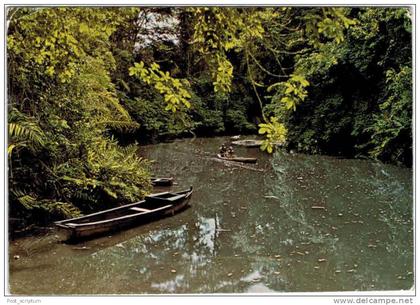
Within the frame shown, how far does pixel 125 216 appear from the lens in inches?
220

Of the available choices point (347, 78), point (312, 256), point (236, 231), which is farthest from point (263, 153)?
point (312, 256)

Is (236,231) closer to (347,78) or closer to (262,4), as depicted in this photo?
(262,4)

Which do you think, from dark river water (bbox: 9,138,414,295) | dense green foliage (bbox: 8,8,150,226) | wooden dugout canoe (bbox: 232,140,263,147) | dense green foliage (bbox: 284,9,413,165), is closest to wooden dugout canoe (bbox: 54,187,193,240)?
dark river water (bbox: 9,138,414,295)

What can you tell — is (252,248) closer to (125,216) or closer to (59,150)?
(125,216)

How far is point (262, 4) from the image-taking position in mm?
1956

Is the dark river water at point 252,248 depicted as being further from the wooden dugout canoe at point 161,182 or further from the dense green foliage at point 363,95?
the dense green foliage at point 363,95

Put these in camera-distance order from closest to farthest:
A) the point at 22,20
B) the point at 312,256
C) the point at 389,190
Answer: the point at 22,20 → the point at 312,256 → the point at 389,190

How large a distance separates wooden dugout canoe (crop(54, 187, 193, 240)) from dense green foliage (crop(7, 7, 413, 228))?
12.6 inches

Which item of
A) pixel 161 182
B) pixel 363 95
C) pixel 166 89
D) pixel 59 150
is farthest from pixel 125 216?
pixel 363 95

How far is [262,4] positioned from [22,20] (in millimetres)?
1483

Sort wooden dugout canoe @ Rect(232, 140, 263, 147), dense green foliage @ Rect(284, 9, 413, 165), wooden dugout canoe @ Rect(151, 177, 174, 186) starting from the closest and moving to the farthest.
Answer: wooden dugout canoe @ Rect(151, 177, 174, 186)
dense green foliage @ Rect(284, 9, 413, 165)
wooden dugout canoe @ Rect(232, 140, 263, 147)

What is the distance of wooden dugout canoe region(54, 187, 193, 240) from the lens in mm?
5009

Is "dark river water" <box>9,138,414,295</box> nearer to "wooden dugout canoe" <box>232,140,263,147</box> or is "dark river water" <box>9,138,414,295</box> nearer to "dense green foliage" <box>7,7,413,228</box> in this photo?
"dense green foliage" <box>7,7,413,228</box>

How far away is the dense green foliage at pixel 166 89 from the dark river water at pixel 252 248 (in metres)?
0.93
